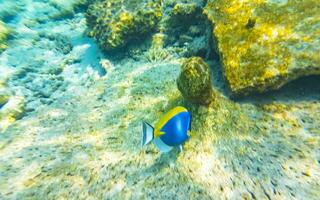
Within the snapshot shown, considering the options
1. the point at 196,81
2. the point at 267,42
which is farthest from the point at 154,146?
the point at 267,42

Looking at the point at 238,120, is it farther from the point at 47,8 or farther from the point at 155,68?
the point at 47,8

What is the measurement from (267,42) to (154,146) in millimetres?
2188

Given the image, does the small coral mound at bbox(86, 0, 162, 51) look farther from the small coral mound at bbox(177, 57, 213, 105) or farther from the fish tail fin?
the fish tail fin

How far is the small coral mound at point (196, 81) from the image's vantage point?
130 inches

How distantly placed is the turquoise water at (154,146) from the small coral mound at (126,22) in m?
0.08

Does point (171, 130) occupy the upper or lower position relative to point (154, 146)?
upper

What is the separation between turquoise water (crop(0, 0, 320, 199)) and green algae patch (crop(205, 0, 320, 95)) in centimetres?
23

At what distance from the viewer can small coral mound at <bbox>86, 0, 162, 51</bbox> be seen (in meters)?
5.76

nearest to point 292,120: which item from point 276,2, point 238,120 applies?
point 238,120

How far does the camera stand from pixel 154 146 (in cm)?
322

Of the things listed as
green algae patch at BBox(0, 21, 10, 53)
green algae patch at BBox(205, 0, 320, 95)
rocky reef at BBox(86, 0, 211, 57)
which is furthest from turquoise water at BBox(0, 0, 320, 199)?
green algae patch at BBox(0, 21, 10, 53)

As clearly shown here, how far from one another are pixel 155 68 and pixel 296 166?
3.01 metres

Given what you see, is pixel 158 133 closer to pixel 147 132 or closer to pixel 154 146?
pixel 147 132

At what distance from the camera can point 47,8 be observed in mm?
10000
